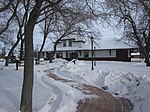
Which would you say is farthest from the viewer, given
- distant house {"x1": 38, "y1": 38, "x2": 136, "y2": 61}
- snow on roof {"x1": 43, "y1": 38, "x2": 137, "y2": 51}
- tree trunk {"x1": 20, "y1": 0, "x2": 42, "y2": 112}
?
distant house {"x1": 38, "y1": 38, "x2": 136, "y2": 61}

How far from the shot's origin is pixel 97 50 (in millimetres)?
58344

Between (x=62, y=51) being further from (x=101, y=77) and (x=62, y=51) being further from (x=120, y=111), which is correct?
(x=120, y=111)

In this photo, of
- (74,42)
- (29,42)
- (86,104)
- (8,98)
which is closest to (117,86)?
(86,104)

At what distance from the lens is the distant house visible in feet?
182

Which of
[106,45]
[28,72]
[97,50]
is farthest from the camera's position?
[106,45]

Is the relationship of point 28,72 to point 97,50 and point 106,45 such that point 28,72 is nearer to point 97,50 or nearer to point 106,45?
point 97,50

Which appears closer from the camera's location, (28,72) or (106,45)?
(28,72)

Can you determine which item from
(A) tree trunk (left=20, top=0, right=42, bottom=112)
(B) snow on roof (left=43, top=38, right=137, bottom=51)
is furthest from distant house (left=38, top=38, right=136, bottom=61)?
(A) tree trunk (left=20, top=0, right=42, bottom=112)

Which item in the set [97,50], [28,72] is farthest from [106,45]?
[28,72]

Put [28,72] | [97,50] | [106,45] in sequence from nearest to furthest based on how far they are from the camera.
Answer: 1. [28,72]
2. [97,50]
3. [106,45]

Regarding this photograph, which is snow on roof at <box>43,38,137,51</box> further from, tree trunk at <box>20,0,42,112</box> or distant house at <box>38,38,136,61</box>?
tree trunk at <box>20,0,42,112</box>

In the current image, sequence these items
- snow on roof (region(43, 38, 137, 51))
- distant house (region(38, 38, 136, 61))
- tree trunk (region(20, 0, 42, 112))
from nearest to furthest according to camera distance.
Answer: tree trunk (region(20, 0, 42, 112)), snow on roof (region(43, 38, 137, 51)), distant house (region(38, 38, 136, 61))

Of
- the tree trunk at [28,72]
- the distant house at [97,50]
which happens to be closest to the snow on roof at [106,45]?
the distant house at [97,50]

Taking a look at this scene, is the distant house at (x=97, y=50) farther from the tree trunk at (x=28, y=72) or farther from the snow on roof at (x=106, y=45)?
the tree trunk at (x=28, y=72)
